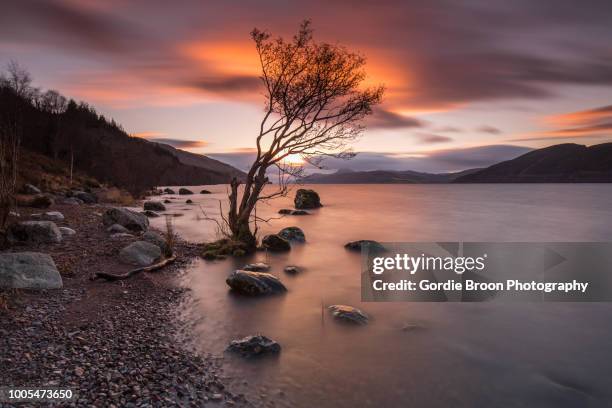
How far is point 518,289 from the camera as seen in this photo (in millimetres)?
15555

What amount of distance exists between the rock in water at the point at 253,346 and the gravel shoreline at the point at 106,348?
25.3 inches

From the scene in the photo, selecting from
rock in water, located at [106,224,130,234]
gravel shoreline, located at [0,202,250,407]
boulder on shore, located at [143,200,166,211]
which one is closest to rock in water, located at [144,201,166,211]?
boulder on shore, located at [143,200,166,211]

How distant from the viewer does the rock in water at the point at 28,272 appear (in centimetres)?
984

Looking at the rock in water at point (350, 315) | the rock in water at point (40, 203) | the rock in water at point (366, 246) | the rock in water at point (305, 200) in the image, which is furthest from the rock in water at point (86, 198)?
the rock in water at point (350, 315)

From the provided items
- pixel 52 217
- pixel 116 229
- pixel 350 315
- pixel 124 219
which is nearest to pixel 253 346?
pixel 350 315

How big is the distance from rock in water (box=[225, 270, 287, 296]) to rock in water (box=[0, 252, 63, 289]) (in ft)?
17.9

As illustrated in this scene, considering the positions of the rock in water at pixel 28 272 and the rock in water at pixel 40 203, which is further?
the rock in water at pixel 40 203

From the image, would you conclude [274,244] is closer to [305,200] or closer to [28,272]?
[28,272]

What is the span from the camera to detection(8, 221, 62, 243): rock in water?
14.9 metres

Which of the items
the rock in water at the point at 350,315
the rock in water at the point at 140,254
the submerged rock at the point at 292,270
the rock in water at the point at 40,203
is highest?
the rock in water at the point at 40,203

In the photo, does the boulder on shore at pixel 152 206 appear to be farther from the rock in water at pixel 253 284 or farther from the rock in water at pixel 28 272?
the rock in water at pixel 28 272

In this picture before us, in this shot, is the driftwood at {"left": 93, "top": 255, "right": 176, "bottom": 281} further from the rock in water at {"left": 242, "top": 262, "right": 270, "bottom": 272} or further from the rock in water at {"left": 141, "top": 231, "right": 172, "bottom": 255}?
the rock in water at {"left": 242, "top": 262, "right": 270, "bottom": 272}

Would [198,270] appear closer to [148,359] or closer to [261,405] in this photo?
[148,359]

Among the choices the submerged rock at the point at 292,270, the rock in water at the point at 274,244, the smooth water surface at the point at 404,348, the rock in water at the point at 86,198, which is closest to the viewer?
the smooth water surface at the point at 404,348
